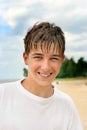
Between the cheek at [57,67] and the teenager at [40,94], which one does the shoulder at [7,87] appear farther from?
the cheek at [57,67]

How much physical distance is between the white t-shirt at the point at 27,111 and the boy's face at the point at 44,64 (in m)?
0.11

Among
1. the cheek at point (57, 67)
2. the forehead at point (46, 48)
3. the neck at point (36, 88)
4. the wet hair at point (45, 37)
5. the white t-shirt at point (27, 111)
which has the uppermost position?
the wet hair at point (45, 37)

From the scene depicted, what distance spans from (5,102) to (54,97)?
0.23 m

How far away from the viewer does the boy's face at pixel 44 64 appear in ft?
6.23

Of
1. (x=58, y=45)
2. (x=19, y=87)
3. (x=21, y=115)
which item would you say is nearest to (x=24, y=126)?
(x=21, y=115)

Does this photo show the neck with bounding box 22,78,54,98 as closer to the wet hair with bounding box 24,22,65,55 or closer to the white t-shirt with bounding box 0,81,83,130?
the white t-shirt with bounding box 0,81,83,130

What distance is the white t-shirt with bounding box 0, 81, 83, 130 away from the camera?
197cm

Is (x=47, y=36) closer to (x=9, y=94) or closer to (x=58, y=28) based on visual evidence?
(x=58, y=28)

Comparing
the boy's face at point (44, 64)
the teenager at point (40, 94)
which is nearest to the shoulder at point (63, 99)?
the teenager at point (40, 94)

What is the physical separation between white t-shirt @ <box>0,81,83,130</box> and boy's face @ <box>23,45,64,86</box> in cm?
11

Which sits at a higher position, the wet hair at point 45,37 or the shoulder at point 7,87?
the wet hair at point 45,37

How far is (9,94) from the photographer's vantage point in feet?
6.59

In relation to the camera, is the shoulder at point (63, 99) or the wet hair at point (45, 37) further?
the shoulder at point (63, 99)

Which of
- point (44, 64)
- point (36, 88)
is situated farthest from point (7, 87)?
point (44, 64)
